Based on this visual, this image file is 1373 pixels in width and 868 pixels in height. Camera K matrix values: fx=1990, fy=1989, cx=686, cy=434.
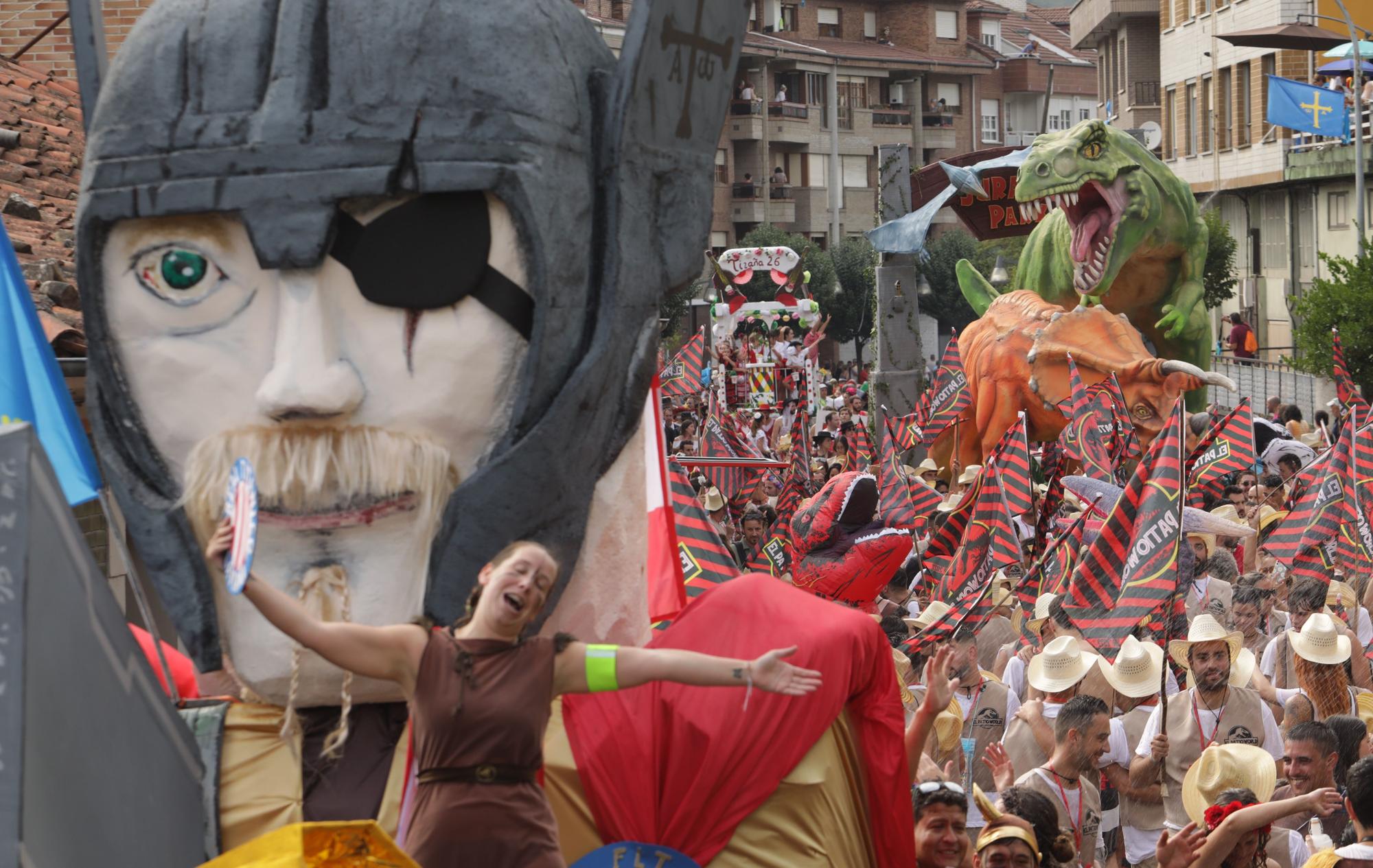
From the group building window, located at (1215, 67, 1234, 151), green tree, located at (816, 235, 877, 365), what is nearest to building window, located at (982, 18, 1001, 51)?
green tree, located at (816, 235, 877, 365)

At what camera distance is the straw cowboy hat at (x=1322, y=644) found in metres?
7.54

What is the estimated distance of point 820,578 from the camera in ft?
31.8

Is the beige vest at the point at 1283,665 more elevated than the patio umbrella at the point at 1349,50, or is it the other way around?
the patio umbrella at the point at 1349,50

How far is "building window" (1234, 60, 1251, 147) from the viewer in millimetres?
40469

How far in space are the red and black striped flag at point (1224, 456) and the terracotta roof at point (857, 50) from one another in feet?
132

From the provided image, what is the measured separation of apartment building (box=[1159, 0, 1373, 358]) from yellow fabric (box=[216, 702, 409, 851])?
32.1 meters

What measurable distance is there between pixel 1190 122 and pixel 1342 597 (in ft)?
120

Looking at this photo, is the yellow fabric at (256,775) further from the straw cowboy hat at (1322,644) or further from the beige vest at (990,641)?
the beige vest at (990,641)

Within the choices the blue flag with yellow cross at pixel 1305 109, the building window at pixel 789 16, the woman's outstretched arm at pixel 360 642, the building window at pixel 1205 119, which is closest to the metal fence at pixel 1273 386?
the blue flag with yellow cross at pixel 1305 109

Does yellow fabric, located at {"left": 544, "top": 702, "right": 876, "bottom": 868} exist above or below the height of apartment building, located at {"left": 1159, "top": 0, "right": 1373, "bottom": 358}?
below

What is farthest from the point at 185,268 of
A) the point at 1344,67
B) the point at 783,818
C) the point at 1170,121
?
the point at 1170,121

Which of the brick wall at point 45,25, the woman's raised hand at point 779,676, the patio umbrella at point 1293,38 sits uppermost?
the patio umbrella at point 1293,38

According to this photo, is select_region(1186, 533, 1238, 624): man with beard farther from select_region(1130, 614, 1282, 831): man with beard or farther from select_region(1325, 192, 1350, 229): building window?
select_region(1325, 192, 1350, 229): building window

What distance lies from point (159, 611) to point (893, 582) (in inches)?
165
